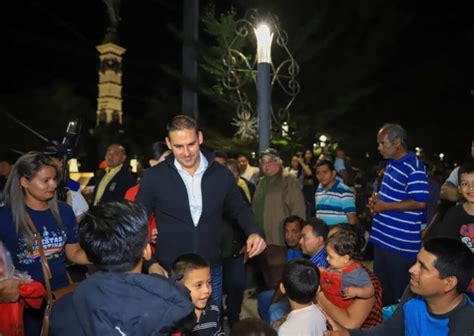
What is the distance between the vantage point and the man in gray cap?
5504 millimetres

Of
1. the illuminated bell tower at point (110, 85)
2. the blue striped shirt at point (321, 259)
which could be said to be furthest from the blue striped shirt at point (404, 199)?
the illuminated bell tower at point (110, 85)

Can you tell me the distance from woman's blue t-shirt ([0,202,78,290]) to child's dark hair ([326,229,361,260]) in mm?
1952

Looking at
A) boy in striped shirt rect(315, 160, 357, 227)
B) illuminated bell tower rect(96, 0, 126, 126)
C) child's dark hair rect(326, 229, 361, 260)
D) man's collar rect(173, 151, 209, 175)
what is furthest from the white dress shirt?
illuminated bell tower rect(96, 0, 126, 126)

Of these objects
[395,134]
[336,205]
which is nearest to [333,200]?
[336,205]

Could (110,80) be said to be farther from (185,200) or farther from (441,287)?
(441,287)

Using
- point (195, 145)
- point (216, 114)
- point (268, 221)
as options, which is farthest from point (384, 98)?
point (195, 145)

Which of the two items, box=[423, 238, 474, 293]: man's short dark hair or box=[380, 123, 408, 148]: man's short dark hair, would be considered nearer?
box=[423, 238, 474, 293]: man's short dark hair

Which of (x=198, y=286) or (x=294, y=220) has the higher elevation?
(x=294, y=220)

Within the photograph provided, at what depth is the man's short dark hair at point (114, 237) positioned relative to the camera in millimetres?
1780

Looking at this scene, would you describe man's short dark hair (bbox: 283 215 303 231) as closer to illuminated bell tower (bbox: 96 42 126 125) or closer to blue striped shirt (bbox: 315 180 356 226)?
blue striped shirt (bbox: 315 180 356 226)

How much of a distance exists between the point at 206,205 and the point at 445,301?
1581mm

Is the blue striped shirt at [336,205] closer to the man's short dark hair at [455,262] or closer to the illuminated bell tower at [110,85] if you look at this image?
the man's short dark hair at [455,262]

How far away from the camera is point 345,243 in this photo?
355 centimetres

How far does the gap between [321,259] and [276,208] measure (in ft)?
4.99
